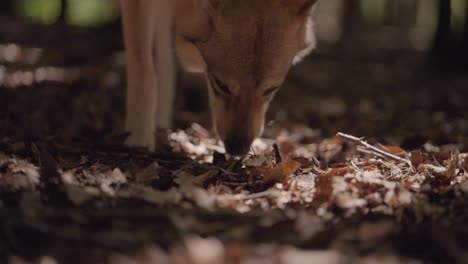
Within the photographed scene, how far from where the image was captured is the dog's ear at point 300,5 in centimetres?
412

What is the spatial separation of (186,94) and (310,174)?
412 centimetres

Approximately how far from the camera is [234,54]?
394 cm

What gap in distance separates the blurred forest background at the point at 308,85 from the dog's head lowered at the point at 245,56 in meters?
1.22

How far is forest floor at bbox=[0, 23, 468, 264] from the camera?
229cm

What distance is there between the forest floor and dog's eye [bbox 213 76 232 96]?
39 cm


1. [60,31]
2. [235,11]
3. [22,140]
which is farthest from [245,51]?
[60,31]

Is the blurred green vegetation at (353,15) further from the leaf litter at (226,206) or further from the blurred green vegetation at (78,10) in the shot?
the leaf litter at (226,206)

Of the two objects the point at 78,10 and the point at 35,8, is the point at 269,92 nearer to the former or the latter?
the point at 78,10

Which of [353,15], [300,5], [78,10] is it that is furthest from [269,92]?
[353,15]

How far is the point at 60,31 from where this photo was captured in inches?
421

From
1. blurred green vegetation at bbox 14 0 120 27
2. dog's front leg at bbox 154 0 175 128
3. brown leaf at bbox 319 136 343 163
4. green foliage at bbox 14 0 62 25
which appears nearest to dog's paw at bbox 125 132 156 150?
dog's front leg at bbox 154 0 175 128

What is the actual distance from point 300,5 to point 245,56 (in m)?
0.56

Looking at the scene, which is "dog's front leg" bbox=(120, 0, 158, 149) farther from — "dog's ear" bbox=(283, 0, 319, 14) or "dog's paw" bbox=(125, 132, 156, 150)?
"dog's ear" bbox=(283, 0, 319, 14)

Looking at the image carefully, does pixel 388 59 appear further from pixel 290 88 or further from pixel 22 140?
pixel 22 140
